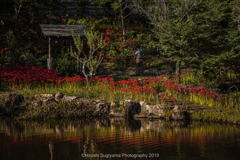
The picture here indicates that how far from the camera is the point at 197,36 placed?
1267 cm

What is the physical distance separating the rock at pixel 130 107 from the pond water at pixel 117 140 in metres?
1.05

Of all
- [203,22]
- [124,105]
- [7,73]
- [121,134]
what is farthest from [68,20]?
[121,134]

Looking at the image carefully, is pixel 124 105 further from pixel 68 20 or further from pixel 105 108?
pixel 68 20

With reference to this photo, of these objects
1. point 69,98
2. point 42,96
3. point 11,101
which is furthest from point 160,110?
point 11,101

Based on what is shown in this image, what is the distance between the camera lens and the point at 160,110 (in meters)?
10.4

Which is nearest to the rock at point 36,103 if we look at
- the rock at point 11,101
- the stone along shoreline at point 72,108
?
the stone along shoreline at point 72,108

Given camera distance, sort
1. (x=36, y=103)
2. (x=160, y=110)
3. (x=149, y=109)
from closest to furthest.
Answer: (x=160, y=110), (x=149, y=109), (x=36, y=103)

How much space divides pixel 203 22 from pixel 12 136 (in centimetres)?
1011

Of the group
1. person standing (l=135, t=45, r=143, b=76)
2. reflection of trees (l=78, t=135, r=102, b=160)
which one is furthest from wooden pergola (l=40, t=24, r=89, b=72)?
reflection of trees (l=78, t=135, r=102, b=160)

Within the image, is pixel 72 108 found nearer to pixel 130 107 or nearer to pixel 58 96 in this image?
pixel 58 96

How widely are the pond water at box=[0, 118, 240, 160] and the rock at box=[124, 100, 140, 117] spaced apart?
1.05 metres

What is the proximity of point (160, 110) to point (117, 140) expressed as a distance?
3582 mm

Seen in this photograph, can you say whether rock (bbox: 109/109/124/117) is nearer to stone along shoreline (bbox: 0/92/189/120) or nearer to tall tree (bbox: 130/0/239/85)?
stone along shoreline (bbox: 0/92/189/120)

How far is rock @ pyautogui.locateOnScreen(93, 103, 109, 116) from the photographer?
10.9 meters
